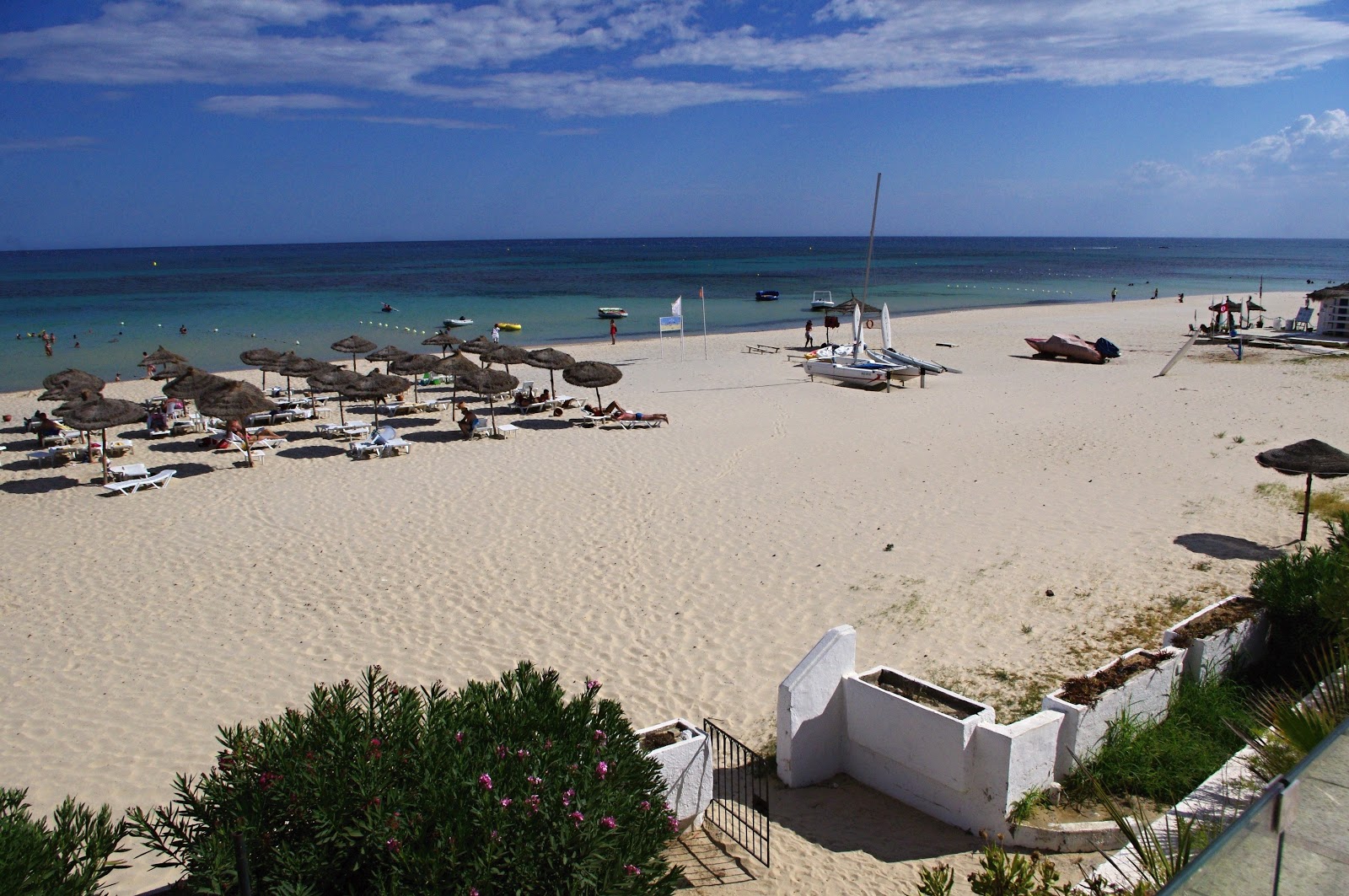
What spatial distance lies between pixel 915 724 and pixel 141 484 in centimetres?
1352

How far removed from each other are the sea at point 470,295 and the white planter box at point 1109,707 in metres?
29.7

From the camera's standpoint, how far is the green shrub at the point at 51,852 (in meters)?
3.29

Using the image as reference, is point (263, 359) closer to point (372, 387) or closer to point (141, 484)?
point (372, 387)

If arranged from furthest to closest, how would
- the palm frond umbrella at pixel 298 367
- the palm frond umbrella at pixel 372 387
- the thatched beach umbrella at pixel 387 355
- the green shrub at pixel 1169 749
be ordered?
the thatched beach umbrella at pixel 387 355 < the palm frond umbrella at pixel 298 367 < the palm frond umbrella at pixel 372 387 < the green shrub at pixel 1169 749

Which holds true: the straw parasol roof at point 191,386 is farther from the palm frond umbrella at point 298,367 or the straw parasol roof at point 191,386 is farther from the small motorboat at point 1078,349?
the small motorboat at point 1078,349

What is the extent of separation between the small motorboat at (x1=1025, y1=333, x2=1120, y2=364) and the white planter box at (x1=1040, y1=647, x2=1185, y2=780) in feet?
69.3

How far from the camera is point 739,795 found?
6.15 meters

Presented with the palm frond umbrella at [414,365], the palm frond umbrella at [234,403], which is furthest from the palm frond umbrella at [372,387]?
the palm frond umbrella at [414,365]

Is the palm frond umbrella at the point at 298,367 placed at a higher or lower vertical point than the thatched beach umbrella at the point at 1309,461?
higher

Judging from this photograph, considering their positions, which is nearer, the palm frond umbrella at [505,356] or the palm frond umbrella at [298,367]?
the palm frond umbrella at [505,356]

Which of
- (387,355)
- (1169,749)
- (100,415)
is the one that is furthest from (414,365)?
(1169,749)

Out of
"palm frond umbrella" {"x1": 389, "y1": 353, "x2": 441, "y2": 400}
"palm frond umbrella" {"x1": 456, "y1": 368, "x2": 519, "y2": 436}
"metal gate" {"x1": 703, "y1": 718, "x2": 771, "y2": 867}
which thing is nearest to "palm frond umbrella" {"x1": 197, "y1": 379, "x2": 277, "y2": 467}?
"palm frond umbrella" {"x1": 456, "y1": 368, "x2": 519, "y2": 436}

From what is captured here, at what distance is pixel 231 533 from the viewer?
40.3ft

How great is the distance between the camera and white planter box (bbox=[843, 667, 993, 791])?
562cm
